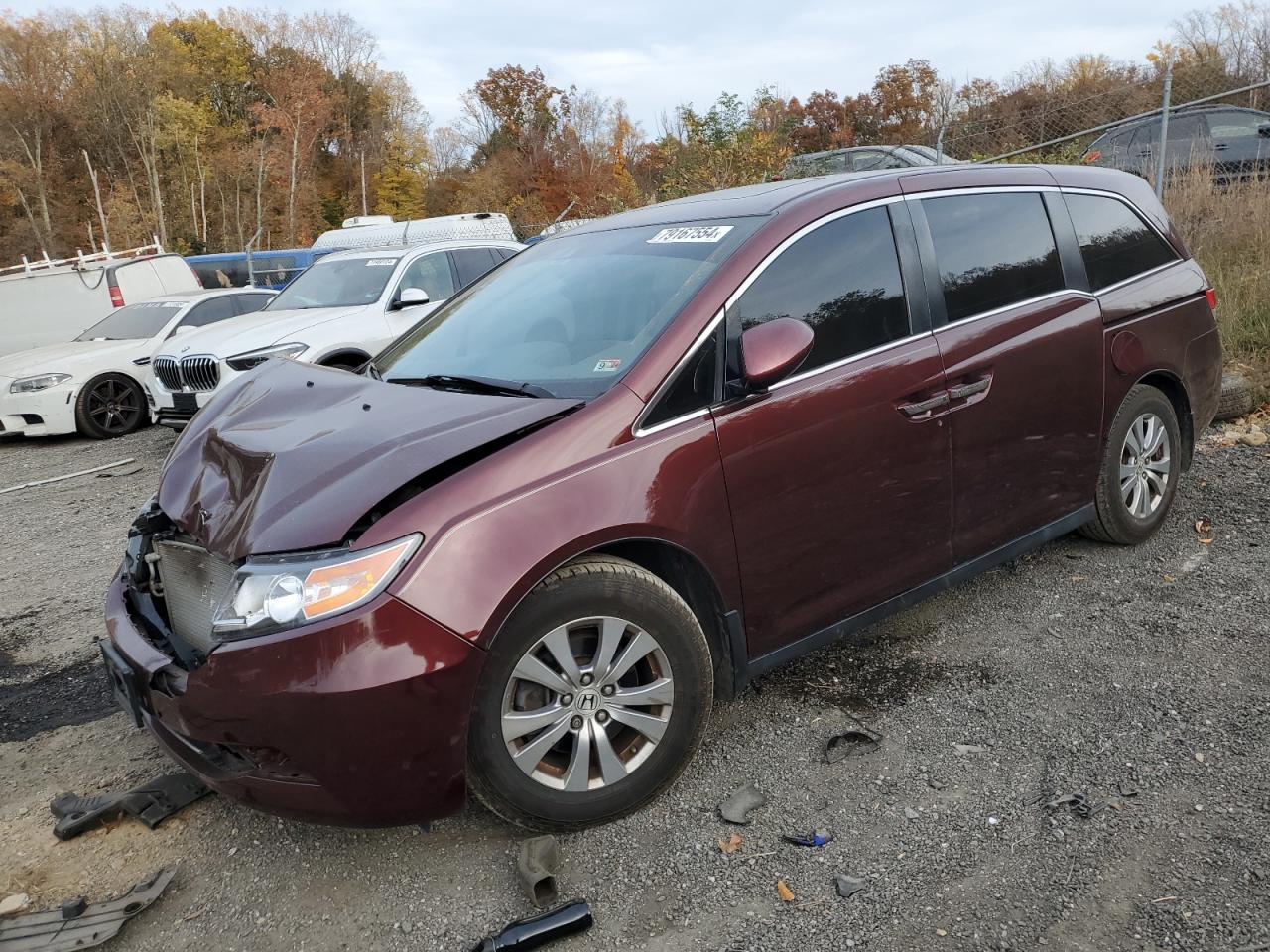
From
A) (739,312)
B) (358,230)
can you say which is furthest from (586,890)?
(358,230)

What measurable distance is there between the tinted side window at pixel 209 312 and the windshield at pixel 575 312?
27.3 feet

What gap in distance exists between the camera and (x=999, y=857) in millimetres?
2537

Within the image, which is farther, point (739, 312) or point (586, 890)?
point (739, 312)

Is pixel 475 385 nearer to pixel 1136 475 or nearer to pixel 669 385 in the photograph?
pixel 669 385

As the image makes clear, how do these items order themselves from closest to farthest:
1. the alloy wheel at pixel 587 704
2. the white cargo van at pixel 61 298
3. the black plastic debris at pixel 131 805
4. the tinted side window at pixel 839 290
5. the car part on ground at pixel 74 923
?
the car part on ground at pixel 74 923
the alloy wheel at pixel 587 704
the black plastic debris at pixel 131 805
the tinted side window at pixel 839 290
the white cargo van at pixel 61 298

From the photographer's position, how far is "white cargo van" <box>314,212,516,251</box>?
42.2 feet

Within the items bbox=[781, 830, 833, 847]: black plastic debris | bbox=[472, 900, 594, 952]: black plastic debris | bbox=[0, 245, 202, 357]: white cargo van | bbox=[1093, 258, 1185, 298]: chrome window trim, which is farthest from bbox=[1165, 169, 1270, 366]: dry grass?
bbox=[0, 245, 202, 357]: white cargo van

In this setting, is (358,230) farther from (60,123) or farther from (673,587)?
(60,123)

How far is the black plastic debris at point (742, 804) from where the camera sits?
2791 millimetres

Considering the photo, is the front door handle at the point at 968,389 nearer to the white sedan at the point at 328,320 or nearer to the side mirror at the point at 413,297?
the white sedan at the point at 328,320

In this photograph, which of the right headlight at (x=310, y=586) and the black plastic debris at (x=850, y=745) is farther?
the black plastic debris at (x=850, y=745)

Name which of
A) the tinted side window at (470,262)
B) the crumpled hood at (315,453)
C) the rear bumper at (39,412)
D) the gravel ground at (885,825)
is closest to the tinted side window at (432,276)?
the tinted side window at (470,262)

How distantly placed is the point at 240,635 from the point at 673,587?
4.00 ft

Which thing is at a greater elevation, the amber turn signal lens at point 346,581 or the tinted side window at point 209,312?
the tinted side window at point 209,312
